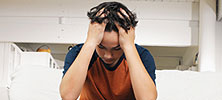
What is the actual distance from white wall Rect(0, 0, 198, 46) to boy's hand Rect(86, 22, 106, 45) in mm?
1680

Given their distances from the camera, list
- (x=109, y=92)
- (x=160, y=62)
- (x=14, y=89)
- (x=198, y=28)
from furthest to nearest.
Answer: (x=160, y=62), (x=198, y=28), (x=14, y=89), (x=109, y=92)

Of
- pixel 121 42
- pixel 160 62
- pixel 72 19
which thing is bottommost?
pixel 160 62

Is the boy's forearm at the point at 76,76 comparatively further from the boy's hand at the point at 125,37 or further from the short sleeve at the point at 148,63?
the short sleeve at the point at 148,63

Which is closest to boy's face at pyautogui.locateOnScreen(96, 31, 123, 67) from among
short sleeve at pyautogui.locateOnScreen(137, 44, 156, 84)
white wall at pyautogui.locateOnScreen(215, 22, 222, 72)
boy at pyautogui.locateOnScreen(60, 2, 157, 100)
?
boy at pyautogui.locateOnScreen(60, 2, 157, 100)

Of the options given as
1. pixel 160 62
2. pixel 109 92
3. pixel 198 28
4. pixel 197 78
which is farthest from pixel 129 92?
pixel 160 62

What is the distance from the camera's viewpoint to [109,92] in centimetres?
108

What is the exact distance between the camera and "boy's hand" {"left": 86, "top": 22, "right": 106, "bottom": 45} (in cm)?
87

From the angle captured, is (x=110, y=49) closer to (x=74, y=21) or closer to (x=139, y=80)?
(x=139, y=80)

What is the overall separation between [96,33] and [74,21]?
180cm

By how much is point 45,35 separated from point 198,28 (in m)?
1.48

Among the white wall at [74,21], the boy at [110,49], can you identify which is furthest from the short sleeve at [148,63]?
the white wall at [74,21]

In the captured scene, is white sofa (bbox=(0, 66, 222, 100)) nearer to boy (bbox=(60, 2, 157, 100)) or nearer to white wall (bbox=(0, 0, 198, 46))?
boy (bbox=(60, 2, 157, 100))

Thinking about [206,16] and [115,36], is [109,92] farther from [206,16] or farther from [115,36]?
[206,16]

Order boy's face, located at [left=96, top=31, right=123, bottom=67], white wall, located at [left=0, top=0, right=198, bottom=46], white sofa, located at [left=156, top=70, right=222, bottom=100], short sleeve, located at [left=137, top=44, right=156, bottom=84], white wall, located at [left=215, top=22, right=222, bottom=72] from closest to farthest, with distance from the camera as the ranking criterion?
boy's face, located at [left=96, top=31, right=123, bottom=67]
short sleeve, located at [left=137, top=44, right=156, bottom=84]
white sofa, located at [left=156, top=70, right=222, bottom=100]
white wall, located at [left=215, top=22, right=222, bottom=72]
white wall, located at [left=0, top=0, right=198, bottom=46]
